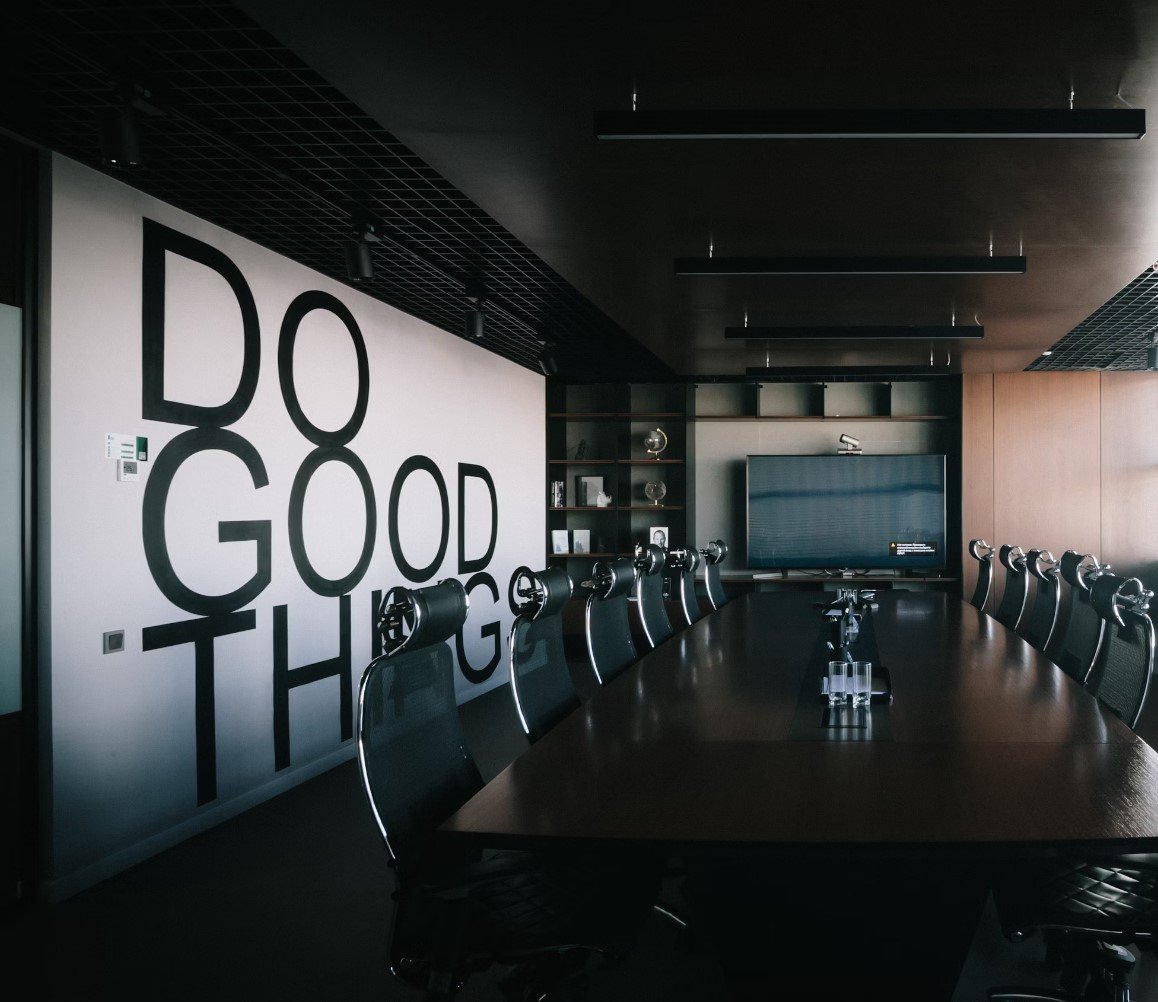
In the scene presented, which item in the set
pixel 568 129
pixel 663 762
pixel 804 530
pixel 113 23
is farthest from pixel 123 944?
pixel 804 530

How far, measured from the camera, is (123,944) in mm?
3158

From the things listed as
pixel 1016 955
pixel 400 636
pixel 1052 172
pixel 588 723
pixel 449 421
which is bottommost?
pixel 1016 955

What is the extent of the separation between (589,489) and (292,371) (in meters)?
4.94

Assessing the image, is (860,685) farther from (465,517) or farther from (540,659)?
(465,517)

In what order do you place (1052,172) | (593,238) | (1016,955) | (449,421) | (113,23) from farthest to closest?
1. (449,421)
2. (593,238)
3. (1052,172)
4. (1016,955)
5. (113,23)

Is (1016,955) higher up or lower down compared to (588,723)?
lower down

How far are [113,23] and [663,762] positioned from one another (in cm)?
259

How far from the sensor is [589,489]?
9.75m

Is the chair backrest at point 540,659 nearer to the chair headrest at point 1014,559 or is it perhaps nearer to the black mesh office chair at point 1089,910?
the black mesh office chair at point 1089,910

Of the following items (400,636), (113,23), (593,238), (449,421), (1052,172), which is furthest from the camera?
(449,421)

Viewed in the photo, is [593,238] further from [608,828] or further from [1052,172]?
[608,828]

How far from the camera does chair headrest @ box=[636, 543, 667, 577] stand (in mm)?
5047

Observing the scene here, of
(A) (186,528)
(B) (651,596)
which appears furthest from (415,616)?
(B) (651,596)

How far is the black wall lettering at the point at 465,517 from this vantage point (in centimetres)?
743
